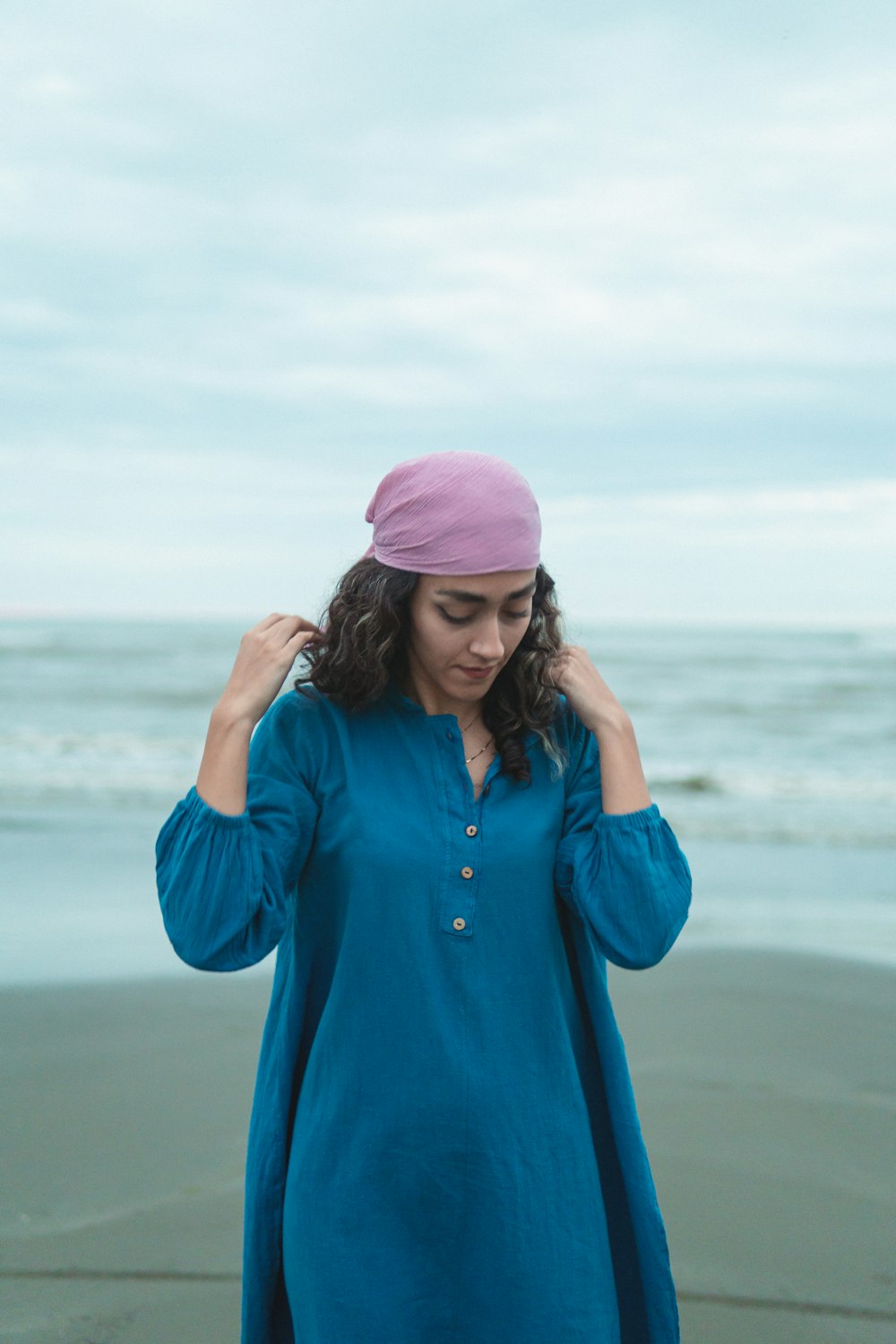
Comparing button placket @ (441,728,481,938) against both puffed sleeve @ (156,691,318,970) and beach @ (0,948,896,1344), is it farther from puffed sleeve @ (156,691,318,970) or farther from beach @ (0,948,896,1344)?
beach @ (0,948,896,1344)

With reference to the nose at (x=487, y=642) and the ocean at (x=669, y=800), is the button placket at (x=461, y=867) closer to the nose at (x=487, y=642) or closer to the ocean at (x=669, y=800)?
the nose at (x=487, y=642)

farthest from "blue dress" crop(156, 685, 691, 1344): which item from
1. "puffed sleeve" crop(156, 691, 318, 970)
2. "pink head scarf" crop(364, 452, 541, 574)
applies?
"pink head scarf" crop(364, 452, 541, 574)

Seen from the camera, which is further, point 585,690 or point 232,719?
point 585,690

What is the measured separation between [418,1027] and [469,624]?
67 centimetres

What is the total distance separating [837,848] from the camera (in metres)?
9.89

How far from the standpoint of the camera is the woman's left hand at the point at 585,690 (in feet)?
7.11

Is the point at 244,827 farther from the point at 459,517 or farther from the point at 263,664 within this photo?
the point at 459,517

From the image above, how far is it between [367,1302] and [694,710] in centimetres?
2032

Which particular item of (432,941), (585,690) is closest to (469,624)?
(585,690)

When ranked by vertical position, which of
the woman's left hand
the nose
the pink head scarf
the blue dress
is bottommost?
the blue dress

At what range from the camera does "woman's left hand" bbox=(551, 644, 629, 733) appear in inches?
85.3

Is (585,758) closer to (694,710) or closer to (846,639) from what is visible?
(694,710)

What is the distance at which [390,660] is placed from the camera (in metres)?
2.13

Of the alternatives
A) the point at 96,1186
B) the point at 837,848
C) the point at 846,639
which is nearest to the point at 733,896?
the point at 837,848
